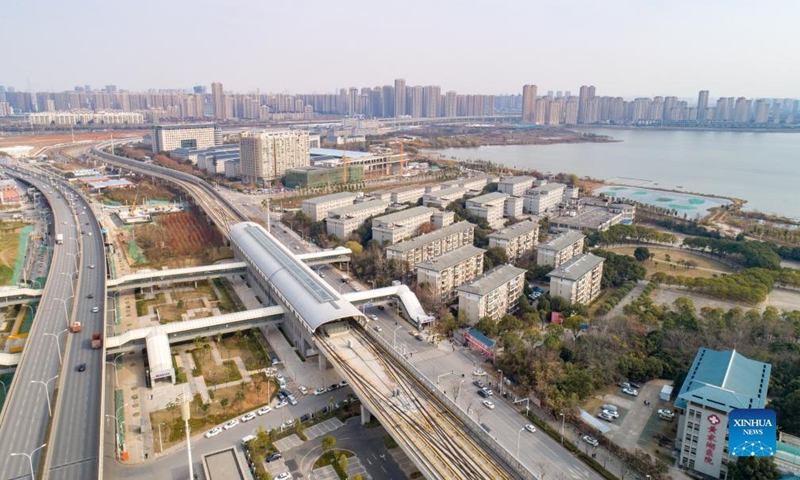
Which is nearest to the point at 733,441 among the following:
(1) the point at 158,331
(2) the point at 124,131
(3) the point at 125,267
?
(1) the point at 158,331

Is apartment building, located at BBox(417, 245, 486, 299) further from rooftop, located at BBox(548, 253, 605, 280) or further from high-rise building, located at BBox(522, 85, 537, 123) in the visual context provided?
high-rise building, located at BBox(522, 85, 537, 123)

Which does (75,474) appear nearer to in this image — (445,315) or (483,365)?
(483,365)

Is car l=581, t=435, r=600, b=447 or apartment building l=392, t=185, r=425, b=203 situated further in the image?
apartment building l=392, t=185, r=425, b=203

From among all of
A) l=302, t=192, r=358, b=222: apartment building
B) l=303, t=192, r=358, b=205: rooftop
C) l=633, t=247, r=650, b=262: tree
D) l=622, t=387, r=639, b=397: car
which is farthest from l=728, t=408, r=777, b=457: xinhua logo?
l=303, t=192, r=358, b=205: rooftop

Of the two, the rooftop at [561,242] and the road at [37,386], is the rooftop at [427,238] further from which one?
the road at [37,386]

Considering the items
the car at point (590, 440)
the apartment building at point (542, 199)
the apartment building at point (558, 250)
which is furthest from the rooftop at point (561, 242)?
the car at point (590, 440)
